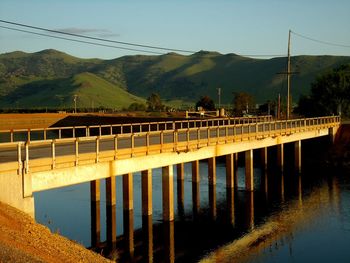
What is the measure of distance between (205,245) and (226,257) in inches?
88.4

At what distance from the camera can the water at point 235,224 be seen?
27.4 meters

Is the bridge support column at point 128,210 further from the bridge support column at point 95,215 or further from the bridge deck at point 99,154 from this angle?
the bridge deck at point 99,154

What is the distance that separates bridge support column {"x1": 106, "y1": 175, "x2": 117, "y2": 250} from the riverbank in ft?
30.2

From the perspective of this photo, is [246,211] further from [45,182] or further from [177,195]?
[45,182]

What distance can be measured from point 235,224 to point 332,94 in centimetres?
4803

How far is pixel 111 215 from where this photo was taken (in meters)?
33.5

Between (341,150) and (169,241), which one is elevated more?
(341,150)

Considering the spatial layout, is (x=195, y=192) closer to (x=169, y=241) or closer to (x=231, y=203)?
(x=231, y=203)

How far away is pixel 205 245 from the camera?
1128 inches

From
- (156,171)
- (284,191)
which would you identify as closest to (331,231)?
(284,191)

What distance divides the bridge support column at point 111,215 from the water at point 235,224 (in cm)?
33

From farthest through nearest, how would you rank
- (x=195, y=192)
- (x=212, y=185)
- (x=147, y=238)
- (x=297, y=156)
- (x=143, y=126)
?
(x=143, y=126)
(x=297, y=156)
(x=212, y=185)
(x=195, y=192)
(x=147, y=238)

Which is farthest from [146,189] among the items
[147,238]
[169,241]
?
[169,241]

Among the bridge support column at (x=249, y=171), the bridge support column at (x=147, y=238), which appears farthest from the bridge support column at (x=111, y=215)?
the bridge support column at (x=249, y=171)
